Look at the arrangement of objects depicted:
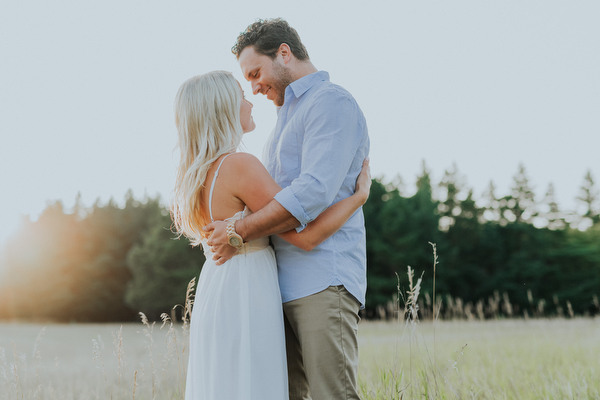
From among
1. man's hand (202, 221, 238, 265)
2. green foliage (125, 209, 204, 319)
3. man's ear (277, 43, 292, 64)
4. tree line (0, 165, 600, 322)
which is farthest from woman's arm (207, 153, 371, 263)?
green foliage (125, 209, 204, 319)

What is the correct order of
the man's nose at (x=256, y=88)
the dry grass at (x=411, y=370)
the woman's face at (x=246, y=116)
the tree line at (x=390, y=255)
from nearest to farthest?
1. the woman's face at (x=246, y=116)
2. the man's nose at (x=256, y=88)
3. the dry grass at (x=411, y=370)
4. the tree line at (x=390, y=255)

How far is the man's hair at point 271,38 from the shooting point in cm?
293

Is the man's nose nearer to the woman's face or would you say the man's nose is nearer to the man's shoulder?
the woman's face

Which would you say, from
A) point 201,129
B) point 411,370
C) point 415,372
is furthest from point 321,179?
point 415,372

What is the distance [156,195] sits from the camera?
45.9m

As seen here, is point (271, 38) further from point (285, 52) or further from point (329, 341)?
point (329, 341)

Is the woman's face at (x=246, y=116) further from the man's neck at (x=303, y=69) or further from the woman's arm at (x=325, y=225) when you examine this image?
the woman's arm at (x=325, y=225)

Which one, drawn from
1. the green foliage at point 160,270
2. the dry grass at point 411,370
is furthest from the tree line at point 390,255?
the dry grass at point 411,370

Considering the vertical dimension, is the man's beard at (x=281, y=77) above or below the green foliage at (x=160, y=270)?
below

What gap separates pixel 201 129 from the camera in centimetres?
254

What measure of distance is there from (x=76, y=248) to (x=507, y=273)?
35723 mm

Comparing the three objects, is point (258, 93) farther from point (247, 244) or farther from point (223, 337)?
point (223, 337)

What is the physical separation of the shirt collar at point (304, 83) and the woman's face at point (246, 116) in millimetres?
247

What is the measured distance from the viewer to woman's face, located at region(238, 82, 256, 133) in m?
2.69
